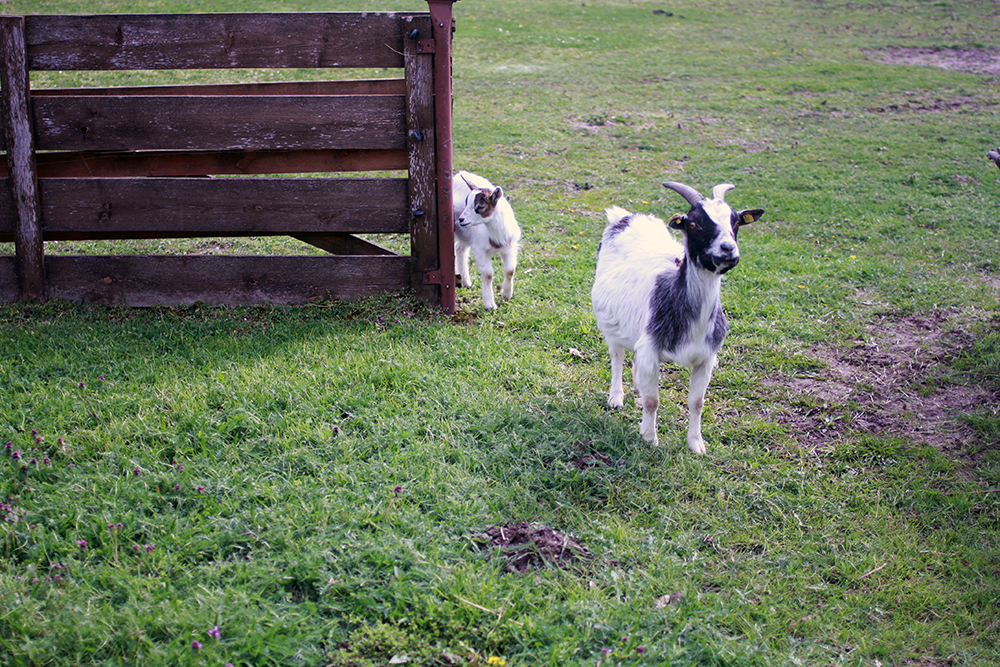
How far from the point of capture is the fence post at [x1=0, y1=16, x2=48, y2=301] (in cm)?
556

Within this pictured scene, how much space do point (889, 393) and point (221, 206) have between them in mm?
5301

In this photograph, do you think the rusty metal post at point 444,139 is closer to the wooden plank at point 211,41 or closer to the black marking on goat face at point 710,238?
the wooden plank at point 211,41

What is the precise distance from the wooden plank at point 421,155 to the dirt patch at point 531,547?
297cm

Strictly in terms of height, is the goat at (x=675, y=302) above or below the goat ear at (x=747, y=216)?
below

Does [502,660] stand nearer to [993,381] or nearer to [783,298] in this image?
[993,381]

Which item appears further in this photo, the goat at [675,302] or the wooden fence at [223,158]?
the wooden fence at [223,158]

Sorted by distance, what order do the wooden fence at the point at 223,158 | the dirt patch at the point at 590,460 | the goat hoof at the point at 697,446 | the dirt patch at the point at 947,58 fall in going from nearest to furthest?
the dirt patch at the point at 590,460, the goat hoof at the point at 697,446, the wooden fence at the point at 223,158, the dirt patch at the point at 947,58

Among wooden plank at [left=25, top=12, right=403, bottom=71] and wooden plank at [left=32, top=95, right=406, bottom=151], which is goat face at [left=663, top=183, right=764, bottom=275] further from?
wooden plank at [left=25, top=12, right=403, bottom=71]

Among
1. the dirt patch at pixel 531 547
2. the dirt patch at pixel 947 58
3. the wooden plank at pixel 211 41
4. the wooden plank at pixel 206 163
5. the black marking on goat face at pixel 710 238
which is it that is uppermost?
the dirt patch at pixel 947 58

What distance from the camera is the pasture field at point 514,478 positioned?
3.02 meters

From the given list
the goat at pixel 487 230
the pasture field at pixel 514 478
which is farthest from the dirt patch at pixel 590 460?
the goat at pixel 487 230

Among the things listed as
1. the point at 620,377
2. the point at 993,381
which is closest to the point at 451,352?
the point at 620,377

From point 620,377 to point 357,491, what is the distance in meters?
2.16

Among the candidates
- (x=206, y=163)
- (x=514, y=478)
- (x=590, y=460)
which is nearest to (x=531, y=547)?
(x=514, y=478)
